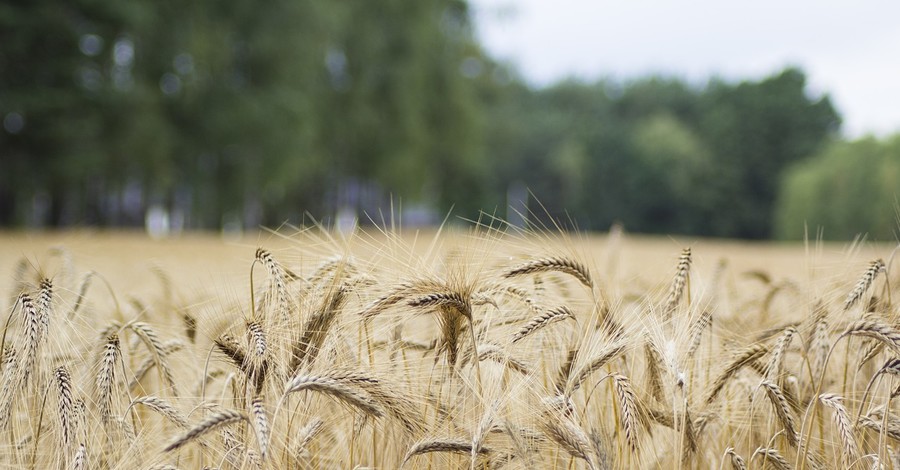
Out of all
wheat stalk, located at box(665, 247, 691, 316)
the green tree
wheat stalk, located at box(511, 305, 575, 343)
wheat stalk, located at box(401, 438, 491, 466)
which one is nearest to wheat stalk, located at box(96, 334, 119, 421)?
wheat stalk, located at box(401, 438, 491, 466)

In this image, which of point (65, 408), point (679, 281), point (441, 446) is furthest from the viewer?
point (679, 281)

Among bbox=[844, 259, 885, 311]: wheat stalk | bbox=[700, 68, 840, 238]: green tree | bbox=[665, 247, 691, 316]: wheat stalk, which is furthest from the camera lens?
bbox=[700, 68, 840, 238]: green tree

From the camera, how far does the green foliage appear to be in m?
33.1

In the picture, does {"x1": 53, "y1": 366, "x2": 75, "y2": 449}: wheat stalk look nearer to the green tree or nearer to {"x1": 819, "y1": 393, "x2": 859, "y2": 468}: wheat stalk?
{"x1": 819, "y1": 393, "x2": 859, "y2": 468}: wheat stalk

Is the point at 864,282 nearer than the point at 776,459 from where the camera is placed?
No

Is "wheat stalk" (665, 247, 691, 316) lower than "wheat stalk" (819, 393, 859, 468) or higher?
higher

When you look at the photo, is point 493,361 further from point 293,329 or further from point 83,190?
point 83,190

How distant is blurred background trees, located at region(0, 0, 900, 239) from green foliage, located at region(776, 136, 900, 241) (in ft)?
0.30

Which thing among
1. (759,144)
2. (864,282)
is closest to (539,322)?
(864,282)

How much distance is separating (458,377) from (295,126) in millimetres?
20908

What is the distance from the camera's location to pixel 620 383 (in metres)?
1.66

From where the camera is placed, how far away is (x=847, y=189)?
3475 cm

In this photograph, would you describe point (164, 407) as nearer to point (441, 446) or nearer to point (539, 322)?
point (441, 446)

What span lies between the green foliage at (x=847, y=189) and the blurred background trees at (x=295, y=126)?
0.09 meters
